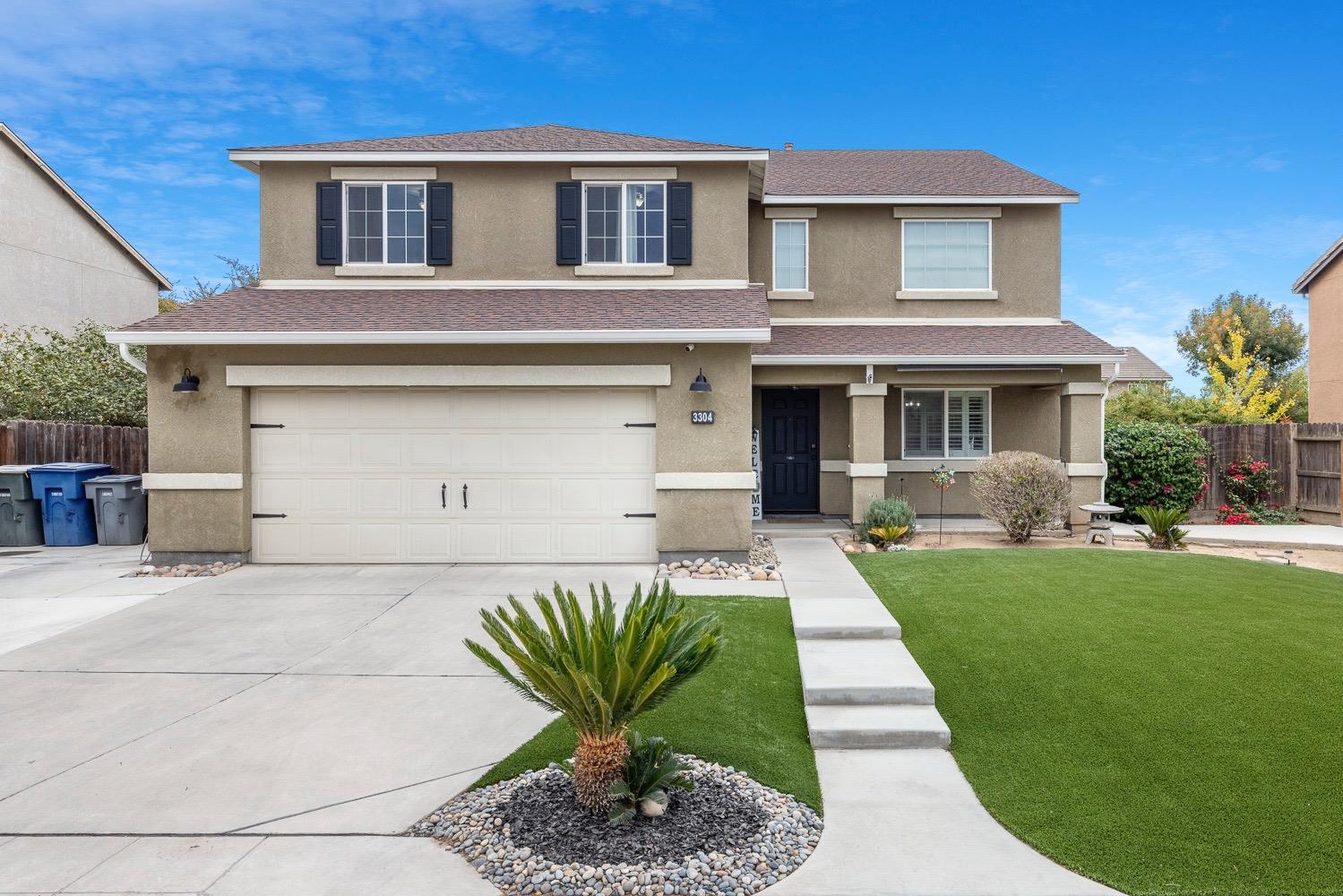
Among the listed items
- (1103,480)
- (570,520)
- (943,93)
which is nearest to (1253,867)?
(570,520)

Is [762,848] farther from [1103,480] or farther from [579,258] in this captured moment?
[1103,480]

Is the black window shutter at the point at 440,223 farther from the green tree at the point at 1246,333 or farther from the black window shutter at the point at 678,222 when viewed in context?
the green tree at the point at 1246,333

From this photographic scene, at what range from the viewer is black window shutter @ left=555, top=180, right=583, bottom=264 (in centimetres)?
1127

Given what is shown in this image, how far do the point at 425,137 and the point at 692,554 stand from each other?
757 centimetres

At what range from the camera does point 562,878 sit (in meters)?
3.47

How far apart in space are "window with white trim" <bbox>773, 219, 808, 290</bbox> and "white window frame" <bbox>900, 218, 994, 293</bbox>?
1730 mm

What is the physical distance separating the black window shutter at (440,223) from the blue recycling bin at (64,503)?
6.83 m

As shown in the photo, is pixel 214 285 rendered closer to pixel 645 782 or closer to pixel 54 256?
pixel 54 256

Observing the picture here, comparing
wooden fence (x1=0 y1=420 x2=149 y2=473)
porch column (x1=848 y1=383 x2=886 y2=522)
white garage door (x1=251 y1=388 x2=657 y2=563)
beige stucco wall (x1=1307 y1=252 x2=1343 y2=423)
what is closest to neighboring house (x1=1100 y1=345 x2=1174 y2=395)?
beige stucco wall (x1=1307 y1=252 x2=1343 y2=423)

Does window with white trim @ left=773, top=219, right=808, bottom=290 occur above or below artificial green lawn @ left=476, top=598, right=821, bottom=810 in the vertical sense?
above

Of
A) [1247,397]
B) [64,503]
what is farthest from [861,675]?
[1247,397]

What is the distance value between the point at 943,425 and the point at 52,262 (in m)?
21.6

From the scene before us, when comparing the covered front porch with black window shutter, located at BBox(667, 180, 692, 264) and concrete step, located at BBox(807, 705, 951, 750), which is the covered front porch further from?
concrete step, located at BBox(807, 705, 951, 750)

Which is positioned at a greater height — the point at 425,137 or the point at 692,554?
the point at 425,137
